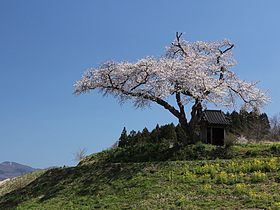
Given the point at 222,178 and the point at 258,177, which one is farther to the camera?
the point at 222,178

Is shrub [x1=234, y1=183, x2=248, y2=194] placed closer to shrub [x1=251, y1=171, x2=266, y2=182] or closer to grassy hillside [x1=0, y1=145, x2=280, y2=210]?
grassy hillside [x1=0, y1=145, x2=280, y2=210]

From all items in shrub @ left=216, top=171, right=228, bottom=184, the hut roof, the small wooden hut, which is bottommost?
shrub @ left=216, top=171, right=228, bottom=184

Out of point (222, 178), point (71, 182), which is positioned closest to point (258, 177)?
point (222, 178)

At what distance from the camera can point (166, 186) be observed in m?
14.9

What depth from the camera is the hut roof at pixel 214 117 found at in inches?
1001

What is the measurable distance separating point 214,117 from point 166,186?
11761 millimetres

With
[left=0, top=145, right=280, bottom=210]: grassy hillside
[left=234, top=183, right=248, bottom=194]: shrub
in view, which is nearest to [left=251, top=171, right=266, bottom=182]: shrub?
[left=0, top=145, right=280, bottom=210]: grassy hillside

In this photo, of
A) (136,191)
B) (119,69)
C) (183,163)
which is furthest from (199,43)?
(136,191)

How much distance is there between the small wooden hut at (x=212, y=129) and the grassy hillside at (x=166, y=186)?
15.8ft

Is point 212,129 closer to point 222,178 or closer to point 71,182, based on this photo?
point 71,182

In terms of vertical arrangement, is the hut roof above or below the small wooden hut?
above

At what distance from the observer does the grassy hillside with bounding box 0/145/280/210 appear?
12.8 meters

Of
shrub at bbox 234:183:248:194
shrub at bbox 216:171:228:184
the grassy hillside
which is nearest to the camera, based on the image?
the grassy hillside

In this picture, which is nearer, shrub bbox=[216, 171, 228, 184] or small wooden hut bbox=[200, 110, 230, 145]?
shrub bbox=[216, 171, 228, 184]
